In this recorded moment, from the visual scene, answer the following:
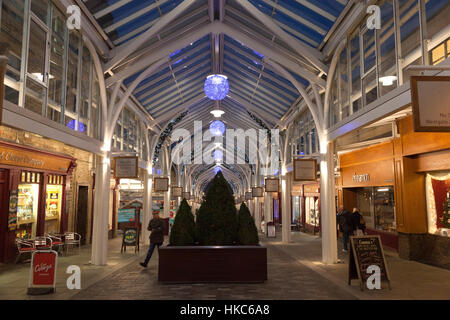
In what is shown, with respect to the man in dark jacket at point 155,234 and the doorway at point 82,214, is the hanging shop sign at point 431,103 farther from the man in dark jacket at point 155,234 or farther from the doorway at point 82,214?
the doorway at point 82,214

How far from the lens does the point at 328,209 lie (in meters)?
10.4

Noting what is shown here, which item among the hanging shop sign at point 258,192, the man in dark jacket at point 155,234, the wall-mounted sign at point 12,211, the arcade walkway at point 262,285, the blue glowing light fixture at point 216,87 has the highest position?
the blue glowing light fixture at point 216,87

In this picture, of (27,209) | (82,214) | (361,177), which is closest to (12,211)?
(27,209)

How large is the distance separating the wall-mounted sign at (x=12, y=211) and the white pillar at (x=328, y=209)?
9162mm

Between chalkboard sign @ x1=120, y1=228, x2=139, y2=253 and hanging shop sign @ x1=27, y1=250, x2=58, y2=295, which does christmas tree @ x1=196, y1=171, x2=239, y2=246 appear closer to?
hanging shop sign @ x1=27, y1=250, x2=58, y2=295

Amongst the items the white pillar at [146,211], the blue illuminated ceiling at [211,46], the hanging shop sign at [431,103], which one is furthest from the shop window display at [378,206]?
the white pillar at [146,211]

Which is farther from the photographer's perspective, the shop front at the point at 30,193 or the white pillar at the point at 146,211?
the white pillar at the point at 146,211

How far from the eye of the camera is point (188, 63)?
1420cm

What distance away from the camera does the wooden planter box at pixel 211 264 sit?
7.63 m

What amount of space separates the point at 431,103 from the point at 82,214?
14.6 meters

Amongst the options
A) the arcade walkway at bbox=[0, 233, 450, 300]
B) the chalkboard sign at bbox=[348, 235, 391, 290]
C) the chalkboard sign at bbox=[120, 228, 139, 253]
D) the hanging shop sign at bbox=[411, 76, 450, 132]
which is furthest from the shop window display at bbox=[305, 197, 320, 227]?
the hanging shop sign at bbox=[411, 76, 450, 132]

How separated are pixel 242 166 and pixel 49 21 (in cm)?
3007

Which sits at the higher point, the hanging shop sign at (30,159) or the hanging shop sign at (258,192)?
the hanging shop sign at (30,159)
